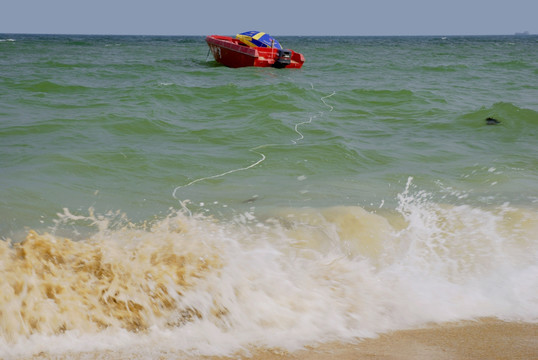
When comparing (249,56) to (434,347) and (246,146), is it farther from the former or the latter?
(434,347)

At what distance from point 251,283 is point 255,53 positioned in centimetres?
1744

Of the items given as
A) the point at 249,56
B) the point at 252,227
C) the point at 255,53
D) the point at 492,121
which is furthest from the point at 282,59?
the point at 252,227

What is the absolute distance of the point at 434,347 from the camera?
9.01ft

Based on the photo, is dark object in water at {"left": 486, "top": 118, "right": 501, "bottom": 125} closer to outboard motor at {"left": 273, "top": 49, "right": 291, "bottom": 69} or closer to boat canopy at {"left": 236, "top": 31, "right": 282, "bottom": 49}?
outboard motor at {"left": 273, "top": 49, "right": 291, "bottom": 69}

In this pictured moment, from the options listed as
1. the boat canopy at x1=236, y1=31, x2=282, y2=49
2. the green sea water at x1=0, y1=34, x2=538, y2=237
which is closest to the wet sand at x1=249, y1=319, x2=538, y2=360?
the green sea water at x1=0, y1=34, x2=538, y2=237

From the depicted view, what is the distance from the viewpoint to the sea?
293 centimetres

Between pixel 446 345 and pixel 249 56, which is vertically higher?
pixel 249 56

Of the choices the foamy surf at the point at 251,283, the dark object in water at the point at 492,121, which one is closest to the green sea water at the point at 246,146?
the dark object in water at the point at 492,121

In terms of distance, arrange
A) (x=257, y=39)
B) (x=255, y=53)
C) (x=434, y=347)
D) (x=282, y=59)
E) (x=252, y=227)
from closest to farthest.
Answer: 1. (x=434, y=347)
2. (x=252, y=227)
3. (x=255, y=53)
4. (x=282, y=59)
5. (x=257, y=39)

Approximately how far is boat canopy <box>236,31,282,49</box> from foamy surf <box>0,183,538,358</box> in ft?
56.8

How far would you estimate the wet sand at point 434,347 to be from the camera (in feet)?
8.64

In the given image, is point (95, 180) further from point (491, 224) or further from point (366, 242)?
point (491, 224)

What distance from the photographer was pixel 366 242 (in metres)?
4.16

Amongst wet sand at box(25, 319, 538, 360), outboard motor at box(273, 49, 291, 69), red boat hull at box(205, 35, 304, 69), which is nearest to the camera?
wet sand at box(25, 319, 538, 360)
